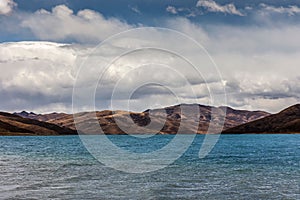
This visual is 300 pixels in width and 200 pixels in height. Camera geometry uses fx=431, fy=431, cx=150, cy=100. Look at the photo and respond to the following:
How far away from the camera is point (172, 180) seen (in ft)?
161

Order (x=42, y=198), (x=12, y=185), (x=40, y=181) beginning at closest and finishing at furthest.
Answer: (x=42, y=198) → (x=12, y=185) → (x=40, y=181)

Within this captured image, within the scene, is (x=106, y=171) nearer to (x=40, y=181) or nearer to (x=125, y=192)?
(x=40, y=181)

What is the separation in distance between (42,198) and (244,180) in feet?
76.9

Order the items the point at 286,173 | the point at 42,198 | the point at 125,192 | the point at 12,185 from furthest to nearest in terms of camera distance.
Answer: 1. the point at 286,173
2. the point at 12,185
3. the point at 125,192
4. the point at 42,198

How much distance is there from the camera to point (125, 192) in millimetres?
40000

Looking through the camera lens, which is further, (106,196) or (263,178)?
(263,178)

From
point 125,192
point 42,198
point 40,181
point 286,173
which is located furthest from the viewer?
point 286,173

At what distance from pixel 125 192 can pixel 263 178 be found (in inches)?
751

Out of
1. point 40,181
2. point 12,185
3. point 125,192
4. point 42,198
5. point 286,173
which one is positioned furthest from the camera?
point 286,173

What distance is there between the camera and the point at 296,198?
36.6 meters

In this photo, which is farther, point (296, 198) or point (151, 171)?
point (151, 171)

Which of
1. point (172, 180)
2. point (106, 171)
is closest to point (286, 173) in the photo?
point (172, 180)

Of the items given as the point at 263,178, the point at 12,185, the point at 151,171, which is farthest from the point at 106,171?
the point at 263,178

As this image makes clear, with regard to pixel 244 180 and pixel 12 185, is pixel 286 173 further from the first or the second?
pixel 12 185
